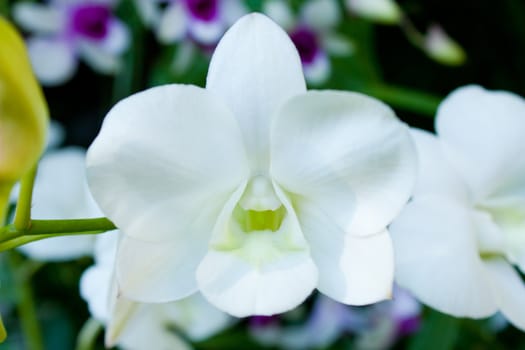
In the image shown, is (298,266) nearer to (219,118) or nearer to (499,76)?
(219,118)

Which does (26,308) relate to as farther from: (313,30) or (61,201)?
(313,30)

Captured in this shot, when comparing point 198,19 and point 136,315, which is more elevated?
point 198,19

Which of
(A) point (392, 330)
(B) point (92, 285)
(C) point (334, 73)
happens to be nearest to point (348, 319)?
(A) point (392, 330)

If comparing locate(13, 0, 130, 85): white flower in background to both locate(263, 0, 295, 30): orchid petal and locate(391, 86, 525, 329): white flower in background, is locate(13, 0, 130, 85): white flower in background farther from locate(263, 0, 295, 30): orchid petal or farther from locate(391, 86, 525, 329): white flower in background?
locate(391, 86, 525, 329): white flower in background

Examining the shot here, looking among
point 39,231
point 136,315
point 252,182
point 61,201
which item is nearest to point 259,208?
point 252,182

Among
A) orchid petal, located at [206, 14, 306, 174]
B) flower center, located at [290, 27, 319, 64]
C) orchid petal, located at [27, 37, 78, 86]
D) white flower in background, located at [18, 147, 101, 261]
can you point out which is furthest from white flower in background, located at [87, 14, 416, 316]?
orchid petal, located at [27, 37, 78, 86]

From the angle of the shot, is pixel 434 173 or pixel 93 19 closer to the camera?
pixel 434 173
